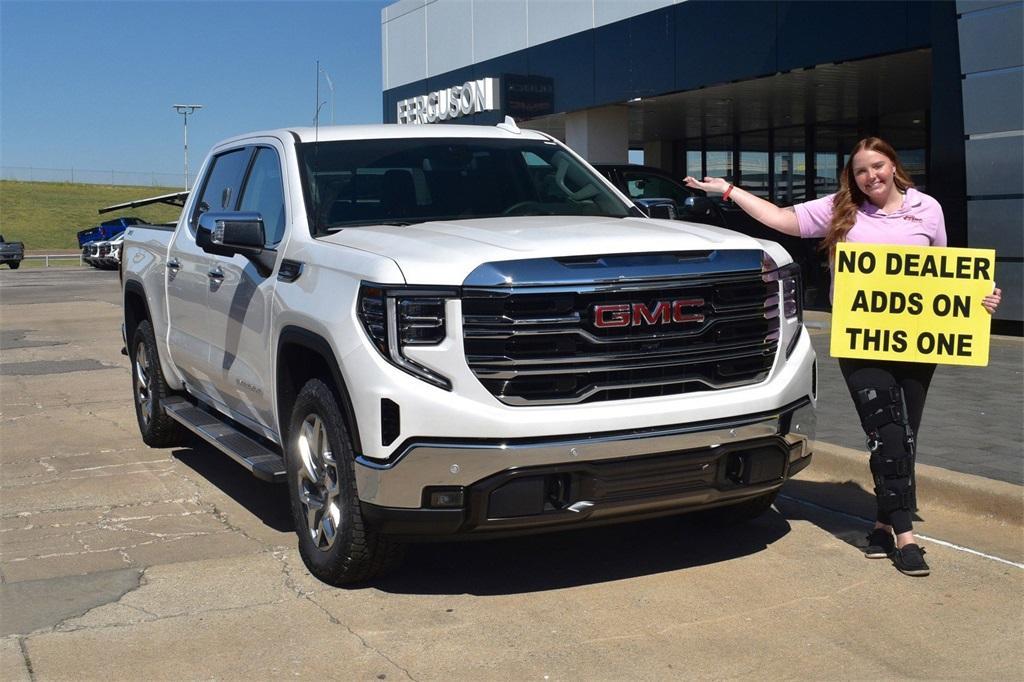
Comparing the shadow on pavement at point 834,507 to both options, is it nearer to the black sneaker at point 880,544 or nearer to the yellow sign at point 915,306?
the black sneaker at point 880,544

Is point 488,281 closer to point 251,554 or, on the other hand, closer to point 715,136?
point 251,554

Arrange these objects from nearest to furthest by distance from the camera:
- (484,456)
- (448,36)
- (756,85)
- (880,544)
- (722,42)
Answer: (484,456)
(880,544)
(722,42)
(756,85)
(448,36)

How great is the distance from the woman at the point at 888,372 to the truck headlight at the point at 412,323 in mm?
2067

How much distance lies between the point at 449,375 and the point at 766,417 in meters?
1.36

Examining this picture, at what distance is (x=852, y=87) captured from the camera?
2078cm

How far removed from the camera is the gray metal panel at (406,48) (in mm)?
29109

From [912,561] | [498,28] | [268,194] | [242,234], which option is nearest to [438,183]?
[268,194]

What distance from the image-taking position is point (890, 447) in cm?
545

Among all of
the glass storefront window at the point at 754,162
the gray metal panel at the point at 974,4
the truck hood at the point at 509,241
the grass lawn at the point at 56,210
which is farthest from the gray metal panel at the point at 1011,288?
the grass lawn at the point at 56,210

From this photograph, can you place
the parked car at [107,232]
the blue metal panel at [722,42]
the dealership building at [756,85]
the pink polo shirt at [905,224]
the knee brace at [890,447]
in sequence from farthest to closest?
1. the parked car at [107,232]
2. the blue metal panel at [722,42]
3. the dealership building at [756,85]
4. the pink polo shirt at [905,224]
5. the knee brace at [890,447]

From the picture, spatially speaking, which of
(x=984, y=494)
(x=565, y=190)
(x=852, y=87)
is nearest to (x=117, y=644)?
(x=565, y=190)

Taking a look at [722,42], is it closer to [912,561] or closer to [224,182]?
[224,182]

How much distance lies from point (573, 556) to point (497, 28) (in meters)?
21.5

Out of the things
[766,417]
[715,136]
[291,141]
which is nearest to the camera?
[766,417]
